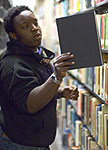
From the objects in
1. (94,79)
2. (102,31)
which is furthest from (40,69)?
(94,79)

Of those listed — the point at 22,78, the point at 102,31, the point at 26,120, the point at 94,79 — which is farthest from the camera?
the point at 94,79

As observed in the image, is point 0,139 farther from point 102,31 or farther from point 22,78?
point 102,31

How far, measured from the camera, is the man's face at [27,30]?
1674 mm

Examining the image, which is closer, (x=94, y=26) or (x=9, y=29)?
(x=94, y=26)

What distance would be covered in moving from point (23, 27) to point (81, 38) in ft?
1.11

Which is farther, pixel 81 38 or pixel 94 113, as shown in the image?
pixel 94 113

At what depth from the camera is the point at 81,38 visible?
A: 1.59 m

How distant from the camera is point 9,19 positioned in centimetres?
169

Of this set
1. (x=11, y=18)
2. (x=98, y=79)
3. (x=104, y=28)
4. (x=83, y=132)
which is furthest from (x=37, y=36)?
(x=83, y=132)

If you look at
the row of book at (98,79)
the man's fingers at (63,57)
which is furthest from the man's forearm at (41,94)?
the row of book at (98,79)

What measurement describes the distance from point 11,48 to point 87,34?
0.44 meters

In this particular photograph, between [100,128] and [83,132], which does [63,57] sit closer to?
[100,128]

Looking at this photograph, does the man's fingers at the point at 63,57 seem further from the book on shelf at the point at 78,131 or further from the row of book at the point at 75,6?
the book on shelf at the point at 78,131

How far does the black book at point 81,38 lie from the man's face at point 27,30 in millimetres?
161
